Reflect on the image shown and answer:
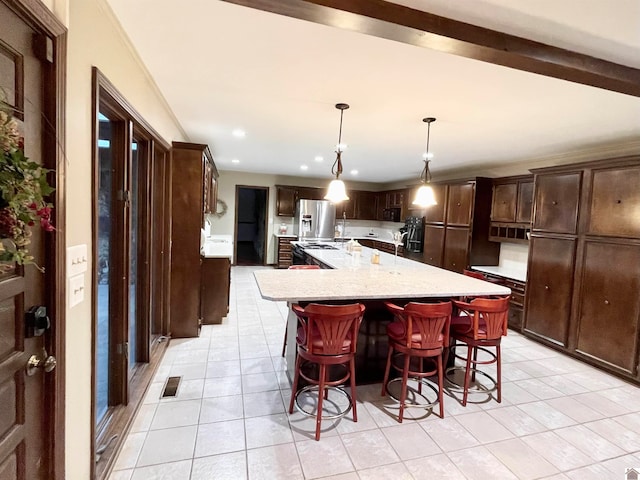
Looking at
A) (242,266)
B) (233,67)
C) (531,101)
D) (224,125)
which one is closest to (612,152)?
(531,101)

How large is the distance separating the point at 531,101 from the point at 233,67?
7.38 feet

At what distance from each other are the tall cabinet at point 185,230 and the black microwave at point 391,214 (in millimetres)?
5275

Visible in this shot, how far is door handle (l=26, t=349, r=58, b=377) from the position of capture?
1.10 metres

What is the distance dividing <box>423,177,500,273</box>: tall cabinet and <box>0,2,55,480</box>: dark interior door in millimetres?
5220

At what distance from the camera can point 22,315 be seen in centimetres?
106

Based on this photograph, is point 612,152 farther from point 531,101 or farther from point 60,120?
point 60,120

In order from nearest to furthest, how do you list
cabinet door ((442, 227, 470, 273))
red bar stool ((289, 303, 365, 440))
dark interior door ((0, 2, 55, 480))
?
dark interior door ((0, 2, 55, 480))
red bar stool ((289, 303, 365, 440))
cabinet door ((442, 227, 470, 273))

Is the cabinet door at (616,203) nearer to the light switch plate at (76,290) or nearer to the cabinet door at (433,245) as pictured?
the cabinet door at (433,245)

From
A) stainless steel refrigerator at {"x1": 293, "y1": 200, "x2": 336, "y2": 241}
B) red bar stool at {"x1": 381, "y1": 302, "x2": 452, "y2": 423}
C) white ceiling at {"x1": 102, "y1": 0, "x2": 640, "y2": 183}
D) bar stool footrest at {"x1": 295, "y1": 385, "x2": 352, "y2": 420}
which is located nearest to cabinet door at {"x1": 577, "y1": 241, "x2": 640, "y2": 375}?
white ceiling at {"x1": 102, "y1": 0, "x2": 640, "y2": 183}

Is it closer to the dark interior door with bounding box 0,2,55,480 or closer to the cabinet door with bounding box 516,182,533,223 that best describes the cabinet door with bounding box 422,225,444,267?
the cabinet door with bounding box 516,182,533,223

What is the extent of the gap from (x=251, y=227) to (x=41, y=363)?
10513 millimetres

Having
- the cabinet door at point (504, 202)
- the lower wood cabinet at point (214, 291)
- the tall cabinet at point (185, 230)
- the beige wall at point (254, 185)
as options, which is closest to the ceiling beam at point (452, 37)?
the tall cabinet at point (185, 230)

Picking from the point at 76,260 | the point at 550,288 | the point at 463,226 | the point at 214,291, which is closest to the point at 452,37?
the point at 76,260

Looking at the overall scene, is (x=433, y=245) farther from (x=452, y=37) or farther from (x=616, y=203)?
(x=452, y=37)
